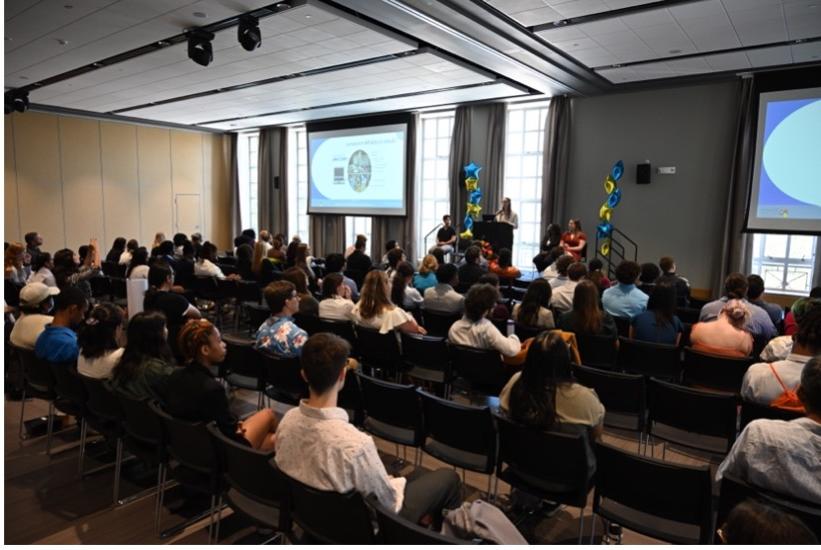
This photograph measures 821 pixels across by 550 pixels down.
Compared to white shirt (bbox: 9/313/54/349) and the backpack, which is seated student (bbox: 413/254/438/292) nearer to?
white shirt (bbox: 9/313/54/349)

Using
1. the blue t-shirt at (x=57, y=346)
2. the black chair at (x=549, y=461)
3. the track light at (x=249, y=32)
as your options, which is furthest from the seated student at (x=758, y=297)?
the track light at (x=249, y=32)

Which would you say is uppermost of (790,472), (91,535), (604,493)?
(790,472)

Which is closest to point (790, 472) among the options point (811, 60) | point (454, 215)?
point (811, 60)

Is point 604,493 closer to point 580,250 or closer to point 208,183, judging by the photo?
point 580,250

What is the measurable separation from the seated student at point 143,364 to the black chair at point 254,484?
793 millimetres

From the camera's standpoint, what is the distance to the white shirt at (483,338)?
367cm

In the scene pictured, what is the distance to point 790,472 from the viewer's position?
197 centimetres

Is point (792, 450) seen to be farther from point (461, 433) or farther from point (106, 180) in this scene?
point (106, 180)

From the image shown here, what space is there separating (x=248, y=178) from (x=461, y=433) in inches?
607

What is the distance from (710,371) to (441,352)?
191 centimetres

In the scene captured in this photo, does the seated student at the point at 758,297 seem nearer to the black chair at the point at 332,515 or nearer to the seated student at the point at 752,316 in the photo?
the seated student at the point at 752,316

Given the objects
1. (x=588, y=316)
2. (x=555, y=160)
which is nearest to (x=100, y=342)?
(x=588, y=316)

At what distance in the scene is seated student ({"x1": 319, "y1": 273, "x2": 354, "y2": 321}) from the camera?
15.3 ft

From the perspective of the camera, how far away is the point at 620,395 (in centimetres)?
332
